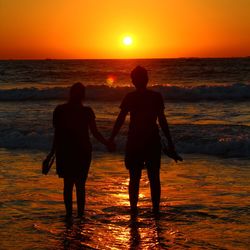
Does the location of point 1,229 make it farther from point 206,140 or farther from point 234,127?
point 234,127

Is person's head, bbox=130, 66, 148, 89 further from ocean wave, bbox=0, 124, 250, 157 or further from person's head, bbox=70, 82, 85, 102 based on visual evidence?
ocean wave, bbox=0, 124, 250, 157

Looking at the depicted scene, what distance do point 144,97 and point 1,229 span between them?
2.25 meters

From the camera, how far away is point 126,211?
7.11 metres

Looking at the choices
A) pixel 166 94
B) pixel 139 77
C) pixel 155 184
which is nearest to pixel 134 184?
pixel 155 184

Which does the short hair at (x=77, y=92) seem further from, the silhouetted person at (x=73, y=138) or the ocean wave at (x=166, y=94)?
the ocean wave at (x=166, y=94)

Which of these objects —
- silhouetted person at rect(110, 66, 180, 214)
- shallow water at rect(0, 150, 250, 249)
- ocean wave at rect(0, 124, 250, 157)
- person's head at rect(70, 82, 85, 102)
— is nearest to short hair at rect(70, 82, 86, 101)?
person's head at rect(70, 82, 85, 102)

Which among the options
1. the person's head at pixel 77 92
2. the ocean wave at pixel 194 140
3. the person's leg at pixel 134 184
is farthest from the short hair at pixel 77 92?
the ocean wave at pixel 194 140

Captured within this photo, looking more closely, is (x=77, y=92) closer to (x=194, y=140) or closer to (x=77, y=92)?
(x=77, y=92)

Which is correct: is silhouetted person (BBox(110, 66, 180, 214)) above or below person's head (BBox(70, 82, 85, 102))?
below

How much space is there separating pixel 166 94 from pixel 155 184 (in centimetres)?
2753

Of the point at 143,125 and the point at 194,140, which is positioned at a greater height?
the point at 143,125

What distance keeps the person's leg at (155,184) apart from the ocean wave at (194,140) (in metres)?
5.45

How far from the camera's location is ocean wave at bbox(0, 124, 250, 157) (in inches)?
495

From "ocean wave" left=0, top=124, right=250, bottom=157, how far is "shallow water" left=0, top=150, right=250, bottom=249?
2102mm
